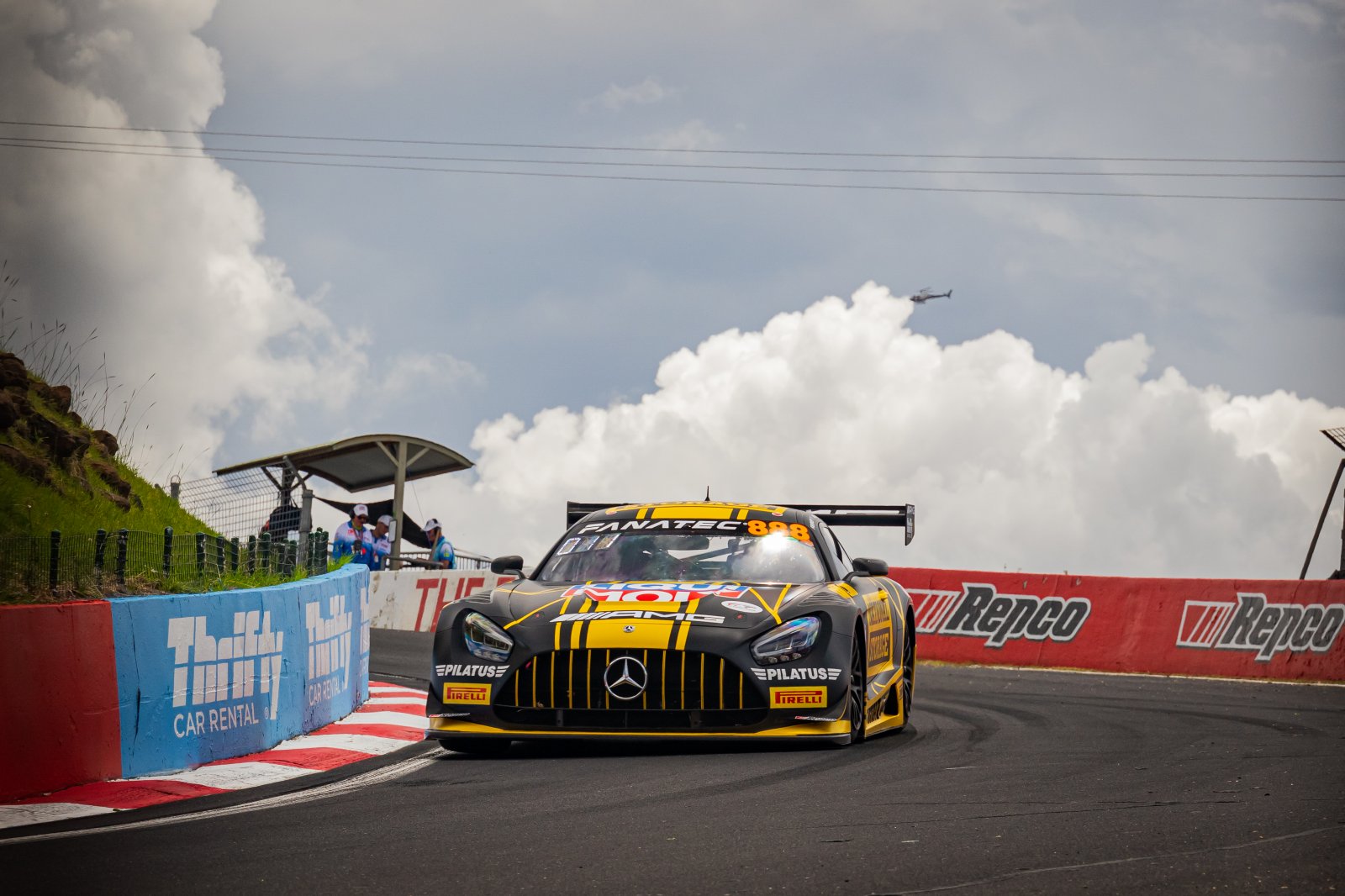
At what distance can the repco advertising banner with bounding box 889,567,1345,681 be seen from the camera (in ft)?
55.1

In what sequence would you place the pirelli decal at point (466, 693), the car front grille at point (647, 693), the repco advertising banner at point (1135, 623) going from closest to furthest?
the car front grille at point (647, 693), the pirelli decal at point (466, 693), the repco advertising banner at point (1135, 623)

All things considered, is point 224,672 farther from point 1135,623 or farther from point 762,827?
point 1135,623

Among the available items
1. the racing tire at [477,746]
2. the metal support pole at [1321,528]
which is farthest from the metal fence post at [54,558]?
the metal support pole at [1321,528]

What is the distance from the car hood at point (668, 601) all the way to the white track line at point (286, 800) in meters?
0.92

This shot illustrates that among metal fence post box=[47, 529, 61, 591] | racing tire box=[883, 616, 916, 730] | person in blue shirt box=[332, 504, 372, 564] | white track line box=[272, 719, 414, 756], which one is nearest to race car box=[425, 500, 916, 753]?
racing tire box=[883, 616, 916, 730]

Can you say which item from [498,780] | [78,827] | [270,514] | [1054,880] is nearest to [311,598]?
[498,780]

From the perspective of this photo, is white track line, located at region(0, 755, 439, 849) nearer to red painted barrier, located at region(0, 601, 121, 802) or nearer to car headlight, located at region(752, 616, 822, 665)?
red painted barrier, located at region(0, 601, 121, 802)

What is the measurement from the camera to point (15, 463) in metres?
12.2

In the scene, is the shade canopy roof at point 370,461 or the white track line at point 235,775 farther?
the shade canopy roof at point 370,461

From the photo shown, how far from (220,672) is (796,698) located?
2849mm

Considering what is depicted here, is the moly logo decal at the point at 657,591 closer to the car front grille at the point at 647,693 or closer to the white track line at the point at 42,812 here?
the car front grille at the point at 647,693

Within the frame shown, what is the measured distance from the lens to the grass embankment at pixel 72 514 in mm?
8586

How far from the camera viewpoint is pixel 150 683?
691cm

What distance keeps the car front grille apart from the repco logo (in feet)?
38.5
